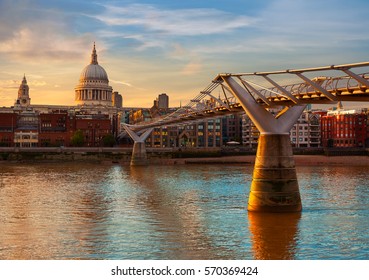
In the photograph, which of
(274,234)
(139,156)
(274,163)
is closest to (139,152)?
(139,156)

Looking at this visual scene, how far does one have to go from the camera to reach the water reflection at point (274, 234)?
→ 22.0 meters

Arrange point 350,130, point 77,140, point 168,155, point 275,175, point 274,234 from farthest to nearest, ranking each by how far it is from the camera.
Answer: point 77,140 → point 350,130 → point 168,155 → point 275,175 → point 274,234

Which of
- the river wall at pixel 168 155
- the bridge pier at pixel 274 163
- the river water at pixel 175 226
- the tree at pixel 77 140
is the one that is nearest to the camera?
the river water at pixel 175 226

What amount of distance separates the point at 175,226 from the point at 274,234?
5.04 m

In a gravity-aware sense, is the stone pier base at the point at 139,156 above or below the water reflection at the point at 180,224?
above

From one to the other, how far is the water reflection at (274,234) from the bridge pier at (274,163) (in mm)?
753

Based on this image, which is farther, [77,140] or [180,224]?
[77,140]

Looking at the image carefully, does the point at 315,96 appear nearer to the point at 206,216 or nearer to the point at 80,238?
the point at 206,216

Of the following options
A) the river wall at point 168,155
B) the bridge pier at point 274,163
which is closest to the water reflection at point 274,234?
the bridge pier at point 274,163

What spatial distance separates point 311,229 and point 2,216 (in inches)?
652

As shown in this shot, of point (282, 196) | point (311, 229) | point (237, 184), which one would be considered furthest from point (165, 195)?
point (311, 229)

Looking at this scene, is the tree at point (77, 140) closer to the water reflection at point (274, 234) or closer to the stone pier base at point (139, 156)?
the stone pier base at point (139, 156)

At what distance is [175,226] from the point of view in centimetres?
2841

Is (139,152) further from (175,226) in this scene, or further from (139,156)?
(175,226)
